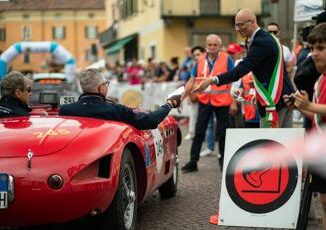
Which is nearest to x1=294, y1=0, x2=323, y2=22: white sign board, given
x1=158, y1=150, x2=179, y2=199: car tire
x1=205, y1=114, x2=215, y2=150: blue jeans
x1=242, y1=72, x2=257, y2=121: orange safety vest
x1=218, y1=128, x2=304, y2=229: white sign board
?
x1=242, y1=72, x2=257, y2=121: orange safety vest

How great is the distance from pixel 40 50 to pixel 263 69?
1886 centimetres

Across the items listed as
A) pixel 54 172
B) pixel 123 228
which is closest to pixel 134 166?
pixel 123 228

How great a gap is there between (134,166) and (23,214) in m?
1.12

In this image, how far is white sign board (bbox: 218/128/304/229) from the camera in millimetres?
4941

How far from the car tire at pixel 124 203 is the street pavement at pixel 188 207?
1.95ft

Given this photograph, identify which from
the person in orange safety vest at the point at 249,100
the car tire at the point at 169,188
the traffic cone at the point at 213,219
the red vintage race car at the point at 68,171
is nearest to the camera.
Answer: the red vintage race car at the point at 68,171

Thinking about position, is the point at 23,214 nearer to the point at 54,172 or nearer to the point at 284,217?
the point at 54,172

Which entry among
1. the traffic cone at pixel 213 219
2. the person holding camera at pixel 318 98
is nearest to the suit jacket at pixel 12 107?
the traffic cone at pixel 213 219

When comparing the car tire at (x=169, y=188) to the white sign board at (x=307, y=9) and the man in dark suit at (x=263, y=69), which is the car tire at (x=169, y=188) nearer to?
the man in dark suit at (x=263, y=69)

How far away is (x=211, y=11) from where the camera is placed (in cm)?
3100

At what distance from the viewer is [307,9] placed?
992 cm

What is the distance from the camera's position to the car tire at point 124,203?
488cm

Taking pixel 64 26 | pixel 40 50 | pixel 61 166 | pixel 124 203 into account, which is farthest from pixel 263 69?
pixel 64 26

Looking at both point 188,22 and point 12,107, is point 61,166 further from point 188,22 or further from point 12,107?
point 188,22
